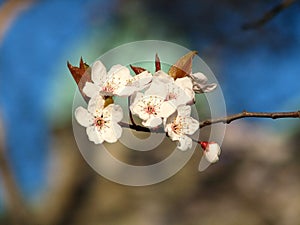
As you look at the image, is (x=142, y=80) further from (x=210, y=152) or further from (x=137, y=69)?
(x=210, y=152)

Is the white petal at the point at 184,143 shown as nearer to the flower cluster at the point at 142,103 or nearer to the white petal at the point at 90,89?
the flower cluster at the point at 142,103

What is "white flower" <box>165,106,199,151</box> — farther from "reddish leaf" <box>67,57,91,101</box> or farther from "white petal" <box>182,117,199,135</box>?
"reddish leaf" <box>67,57,91,101</box>

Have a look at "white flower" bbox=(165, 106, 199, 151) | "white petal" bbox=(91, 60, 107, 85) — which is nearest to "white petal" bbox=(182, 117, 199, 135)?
"white flower" bbox=(165, 106, 199, 151)

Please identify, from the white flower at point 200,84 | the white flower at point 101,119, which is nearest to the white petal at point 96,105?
the white flower at point 101,119

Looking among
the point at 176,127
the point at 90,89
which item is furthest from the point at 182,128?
the point at 90,89

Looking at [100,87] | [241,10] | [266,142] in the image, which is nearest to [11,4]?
[241,10]

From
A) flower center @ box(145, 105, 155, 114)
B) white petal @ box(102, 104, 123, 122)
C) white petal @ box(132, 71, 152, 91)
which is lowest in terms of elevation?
white petal @ box(102, 104, 123, 122)
